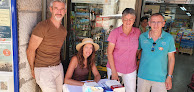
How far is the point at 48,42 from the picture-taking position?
2.00 m

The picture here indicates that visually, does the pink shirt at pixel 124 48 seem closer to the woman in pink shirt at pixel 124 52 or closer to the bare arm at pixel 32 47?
the woman in pink shirt at pixel 124 52

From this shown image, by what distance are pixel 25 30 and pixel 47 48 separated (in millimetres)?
373

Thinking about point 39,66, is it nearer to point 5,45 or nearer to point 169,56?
point 5,45

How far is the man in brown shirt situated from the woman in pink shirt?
2.35ft

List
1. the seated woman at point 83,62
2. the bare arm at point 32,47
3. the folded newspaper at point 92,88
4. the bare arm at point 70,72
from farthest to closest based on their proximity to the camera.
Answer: the seated woman at point 83,62
the bare arm at point 70,72
the bare arm at point 32,47
the folded newspaper at point 92,88

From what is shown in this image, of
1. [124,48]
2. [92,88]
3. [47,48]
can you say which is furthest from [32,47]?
[124,48]

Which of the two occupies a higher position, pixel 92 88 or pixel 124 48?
pixel 124 48

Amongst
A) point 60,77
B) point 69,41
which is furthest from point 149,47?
point 69,41

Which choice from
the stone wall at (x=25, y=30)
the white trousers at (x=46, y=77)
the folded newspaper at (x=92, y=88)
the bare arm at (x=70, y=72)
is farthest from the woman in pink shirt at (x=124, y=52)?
the stone wall at (x=25, y=30)

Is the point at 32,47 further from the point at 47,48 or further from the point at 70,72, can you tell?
the point at 70,72

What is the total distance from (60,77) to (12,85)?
2.02ft

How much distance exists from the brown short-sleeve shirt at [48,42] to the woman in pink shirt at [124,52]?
0.70 m

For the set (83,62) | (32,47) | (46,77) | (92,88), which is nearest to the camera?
(92,88)

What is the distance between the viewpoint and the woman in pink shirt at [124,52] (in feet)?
6.94
